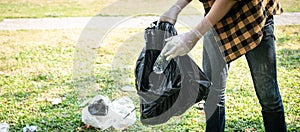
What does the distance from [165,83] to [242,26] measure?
0.47 m

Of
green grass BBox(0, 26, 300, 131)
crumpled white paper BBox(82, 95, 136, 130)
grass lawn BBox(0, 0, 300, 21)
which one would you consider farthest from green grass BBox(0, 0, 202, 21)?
crumpled white paper BBox(82, 95, 136, 130)

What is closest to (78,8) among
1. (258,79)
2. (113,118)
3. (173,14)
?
(113,118)

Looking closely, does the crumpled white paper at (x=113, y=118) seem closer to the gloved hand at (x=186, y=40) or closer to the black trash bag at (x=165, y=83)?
the black trash bag at (x=165, y=83)

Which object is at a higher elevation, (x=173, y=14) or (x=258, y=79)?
(x=173, y=14)

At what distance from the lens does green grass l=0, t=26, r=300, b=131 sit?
289 centimetres

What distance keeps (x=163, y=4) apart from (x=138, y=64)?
4.99 metres

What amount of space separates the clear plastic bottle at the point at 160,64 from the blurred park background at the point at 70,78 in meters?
0.78

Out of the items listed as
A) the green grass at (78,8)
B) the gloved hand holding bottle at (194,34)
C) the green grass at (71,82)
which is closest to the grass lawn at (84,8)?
the green grass at (78,8)

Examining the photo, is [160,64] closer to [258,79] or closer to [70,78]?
[258,79]

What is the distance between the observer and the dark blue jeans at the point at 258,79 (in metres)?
1.98

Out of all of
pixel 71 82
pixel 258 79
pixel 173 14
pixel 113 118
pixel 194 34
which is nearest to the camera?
pixel 194 34

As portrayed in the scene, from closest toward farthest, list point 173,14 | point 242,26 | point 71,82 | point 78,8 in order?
point 242,26 → point 173,14 → point 71,82 → point 78,8

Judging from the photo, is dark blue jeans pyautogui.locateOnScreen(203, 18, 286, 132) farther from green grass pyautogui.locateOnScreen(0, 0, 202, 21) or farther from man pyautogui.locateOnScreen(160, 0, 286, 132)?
green grass pyautogui.locateOnScreen(0, 0, 202, 21)

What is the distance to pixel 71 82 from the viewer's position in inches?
147
